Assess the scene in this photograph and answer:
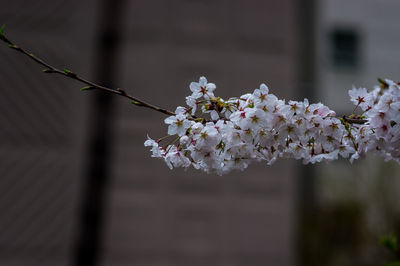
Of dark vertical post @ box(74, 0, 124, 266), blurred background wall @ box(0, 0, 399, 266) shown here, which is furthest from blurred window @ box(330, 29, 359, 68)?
dark vertical post @ box(74, 0, 124, 266)

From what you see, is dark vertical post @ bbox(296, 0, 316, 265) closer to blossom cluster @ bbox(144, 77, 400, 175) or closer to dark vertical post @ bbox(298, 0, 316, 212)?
dark vertical post @ bbox(298, 0, 316, 212)

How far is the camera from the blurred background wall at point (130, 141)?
2.50 m

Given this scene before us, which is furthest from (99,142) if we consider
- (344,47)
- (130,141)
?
(344,47)

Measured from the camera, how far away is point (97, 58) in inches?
110

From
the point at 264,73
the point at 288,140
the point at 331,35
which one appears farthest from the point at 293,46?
the point at 331,35

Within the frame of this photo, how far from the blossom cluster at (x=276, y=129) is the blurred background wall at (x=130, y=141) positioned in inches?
77.8

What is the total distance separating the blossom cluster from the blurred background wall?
198cm

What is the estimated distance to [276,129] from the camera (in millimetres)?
631

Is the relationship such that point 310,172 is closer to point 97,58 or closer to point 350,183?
point 350,183

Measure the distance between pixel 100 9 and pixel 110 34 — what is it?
0.17 metres

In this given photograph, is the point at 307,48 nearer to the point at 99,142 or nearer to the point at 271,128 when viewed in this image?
the point at 99,142

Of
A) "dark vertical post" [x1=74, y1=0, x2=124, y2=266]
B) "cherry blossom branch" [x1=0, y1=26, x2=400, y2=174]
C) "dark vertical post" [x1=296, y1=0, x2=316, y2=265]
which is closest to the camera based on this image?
"cherry blossom branch" [x1=0, y1=26, x2=400, y2=174]

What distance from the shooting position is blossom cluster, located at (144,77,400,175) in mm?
604

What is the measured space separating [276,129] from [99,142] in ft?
7.57
